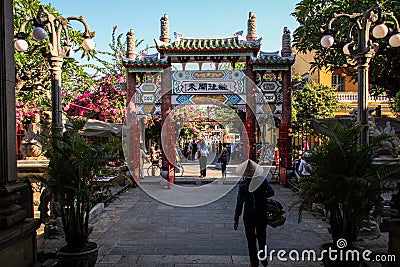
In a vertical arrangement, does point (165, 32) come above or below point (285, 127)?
above

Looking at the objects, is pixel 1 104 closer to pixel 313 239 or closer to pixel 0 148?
pixel 0 148

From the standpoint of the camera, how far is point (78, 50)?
46.9 ft

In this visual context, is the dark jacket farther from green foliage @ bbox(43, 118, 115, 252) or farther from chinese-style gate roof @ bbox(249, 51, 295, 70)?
chinese-style gate roof @ bbox(249, 51, 295, 70)

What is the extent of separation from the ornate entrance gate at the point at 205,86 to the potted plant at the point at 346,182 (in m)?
9.16

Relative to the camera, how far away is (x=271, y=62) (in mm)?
13695

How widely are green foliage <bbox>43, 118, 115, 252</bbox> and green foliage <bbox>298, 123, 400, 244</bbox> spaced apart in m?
2.88

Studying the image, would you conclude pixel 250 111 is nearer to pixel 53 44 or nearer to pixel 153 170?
pixel 153 170

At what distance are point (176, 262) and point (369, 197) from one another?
2847 mm

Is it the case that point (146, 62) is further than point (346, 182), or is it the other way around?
point (146, 62)

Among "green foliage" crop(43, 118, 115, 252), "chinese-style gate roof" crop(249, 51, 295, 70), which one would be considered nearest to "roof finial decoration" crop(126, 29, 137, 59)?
"chinese-style gate roof" crop(249, 51, 295, 70)

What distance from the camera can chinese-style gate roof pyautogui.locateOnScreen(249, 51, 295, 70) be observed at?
13.7m

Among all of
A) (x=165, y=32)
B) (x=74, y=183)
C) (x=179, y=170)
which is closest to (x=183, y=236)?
(x=74, y=183)

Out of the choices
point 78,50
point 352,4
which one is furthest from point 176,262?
point 78,50

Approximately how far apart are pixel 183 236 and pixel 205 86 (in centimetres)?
790
